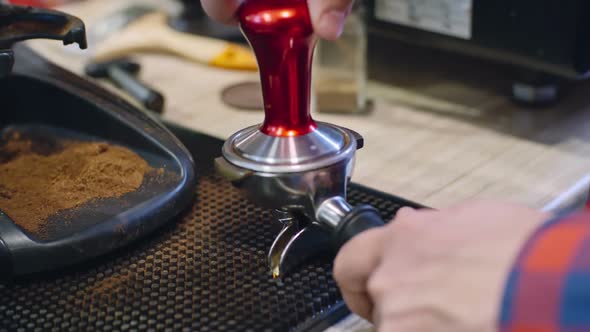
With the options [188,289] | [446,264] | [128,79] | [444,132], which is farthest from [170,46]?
[446,264]

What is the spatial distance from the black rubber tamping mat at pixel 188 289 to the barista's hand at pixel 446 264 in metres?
0.10

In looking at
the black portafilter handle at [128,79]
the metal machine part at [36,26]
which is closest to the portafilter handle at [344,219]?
the metal machine part at [36,26]

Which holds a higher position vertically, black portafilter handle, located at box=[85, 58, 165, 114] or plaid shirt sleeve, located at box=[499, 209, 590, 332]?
plaid shirt sleeve, located at box=[499, 209, 590, 332]

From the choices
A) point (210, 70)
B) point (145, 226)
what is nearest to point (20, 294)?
point (145, 226)

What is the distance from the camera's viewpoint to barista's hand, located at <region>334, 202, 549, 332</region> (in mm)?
274

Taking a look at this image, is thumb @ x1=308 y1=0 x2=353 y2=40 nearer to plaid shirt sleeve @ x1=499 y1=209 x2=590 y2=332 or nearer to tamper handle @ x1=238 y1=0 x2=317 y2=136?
tamper handle @ x1=238 y1=0 x2=317 y2=136

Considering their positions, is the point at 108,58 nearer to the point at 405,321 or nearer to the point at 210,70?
the point at 210,70

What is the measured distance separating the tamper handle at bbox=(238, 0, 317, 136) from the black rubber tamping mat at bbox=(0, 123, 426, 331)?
97 mm

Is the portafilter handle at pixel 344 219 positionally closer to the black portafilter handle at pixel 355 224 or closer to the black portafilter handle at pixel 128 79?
the black portafilter handle at pixel 355 224

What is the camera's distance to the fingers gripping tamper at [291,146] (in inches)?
15.1

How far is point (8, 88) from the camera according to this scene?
63 cm

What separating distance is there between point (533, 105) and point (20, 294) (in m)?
0.51

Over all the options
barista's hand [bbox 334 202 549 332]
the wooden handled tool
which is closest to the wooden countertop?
the wooden handled tool

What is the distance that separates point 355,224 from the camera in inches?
14.5
